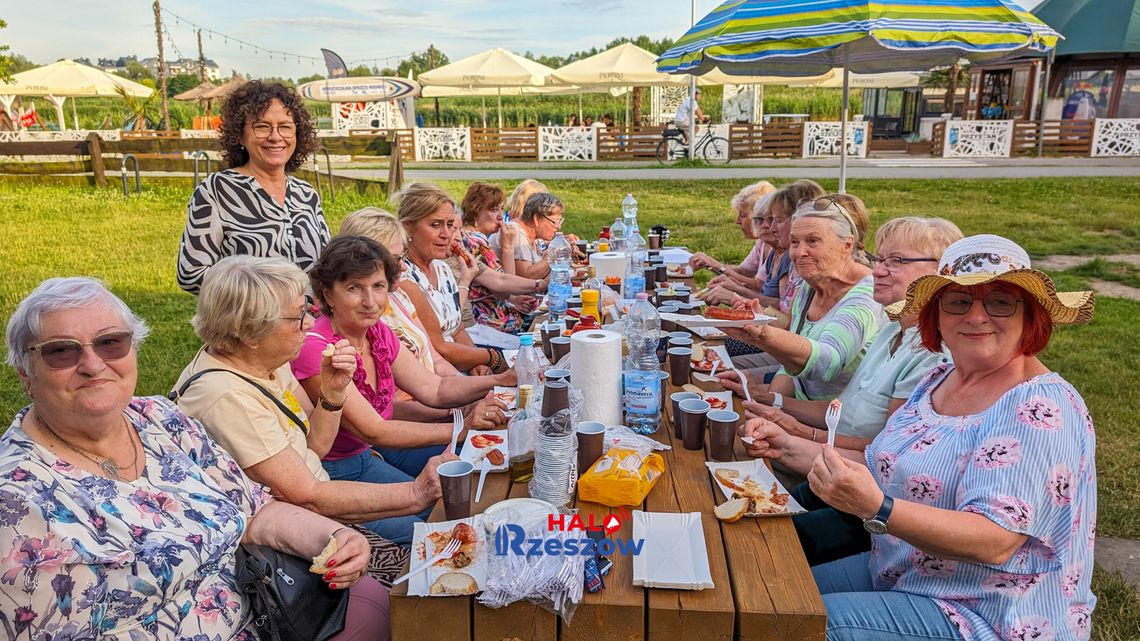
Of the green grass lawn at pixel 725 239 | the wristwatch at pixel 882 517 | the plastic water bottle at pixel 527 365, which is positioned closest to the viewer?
the wristwatch at pixel 882 517

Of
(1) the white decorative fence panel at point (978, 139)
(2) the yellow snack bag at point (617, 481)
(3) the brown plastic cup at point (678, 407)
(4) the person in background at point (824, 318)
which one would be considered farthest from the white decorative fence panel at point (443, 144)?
(2) the yellow snack bag at point (617, 481)

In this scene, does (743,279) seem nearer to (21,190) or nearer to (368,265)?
(368,265)

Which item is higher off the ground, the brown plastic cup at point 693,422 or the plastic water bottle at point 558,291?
the plastic water bottle at point 558,291

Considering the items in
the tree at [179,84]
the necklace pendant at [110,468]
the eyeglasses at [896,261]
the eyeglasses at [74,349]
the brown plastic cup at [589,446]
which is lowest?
the brown plastic cup at [589,446]

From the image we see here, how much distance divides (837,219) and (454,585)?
7.65 ft

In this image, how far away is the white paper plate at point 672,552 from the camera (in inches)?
62.2

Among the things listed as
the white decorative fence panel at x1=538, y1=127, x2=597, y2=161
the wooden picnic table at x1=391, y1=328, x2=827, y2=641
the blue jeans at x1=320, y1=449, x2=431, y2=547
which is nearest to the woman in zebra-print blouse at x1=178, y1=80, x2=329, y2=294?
the blue jeans at x1=320, y1=449, x2=431, y2=547

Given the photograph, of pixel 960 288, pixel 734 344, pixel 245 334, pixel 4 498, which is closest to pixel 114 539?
pixel 4 498

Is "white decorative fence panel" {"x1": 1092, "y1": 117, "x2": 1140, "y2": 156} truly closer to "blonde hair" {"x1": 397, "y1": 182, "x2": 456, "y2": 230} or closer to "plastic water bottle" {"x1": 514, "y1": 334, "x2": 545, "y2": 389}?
"blonde hair" {"x1": 397, "y1": 182, "x2": 456, "y2": 230}

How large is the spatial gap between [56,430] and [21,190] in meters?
14.6

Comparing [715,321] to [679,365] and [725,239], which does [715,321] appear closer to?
[679,365]

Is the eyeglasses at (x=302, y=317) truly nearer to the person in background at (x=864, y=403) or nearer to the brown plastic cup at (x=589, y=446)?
the brown plastic cup at (x=589, y=446)

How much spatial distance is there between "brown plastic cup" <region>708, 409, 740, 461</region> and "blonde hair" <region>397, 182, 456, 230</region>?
2261 millimetres

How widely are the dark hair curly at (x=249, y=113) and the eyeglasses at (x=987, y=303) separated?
10.2ft
